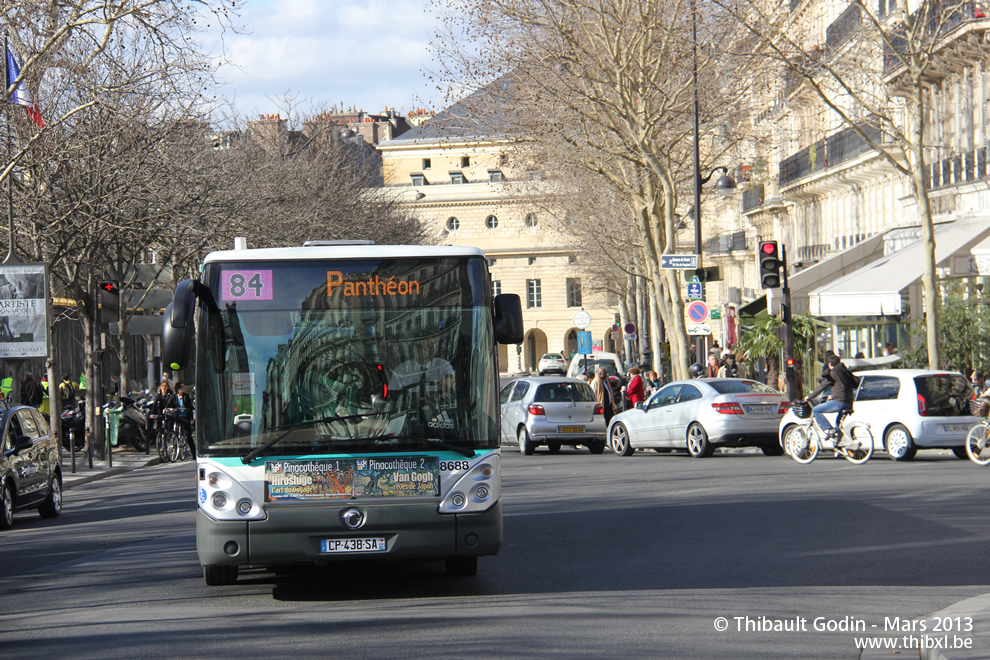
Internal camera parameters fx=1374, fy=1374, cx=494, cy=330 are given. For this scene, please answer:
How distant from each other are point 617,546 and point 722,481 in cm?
641

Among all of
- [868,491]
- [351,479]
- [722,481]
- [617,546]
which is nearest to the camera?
[351,479]

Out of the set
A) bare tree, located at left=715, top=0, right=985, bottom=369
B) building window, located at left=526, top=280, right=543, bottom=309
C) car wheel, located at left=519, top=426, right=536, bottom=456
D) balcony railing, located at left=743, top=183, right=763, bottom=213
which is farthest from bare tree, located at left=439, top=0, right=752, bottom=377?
building window, located at left=526, top=280, right=543, bottom=309

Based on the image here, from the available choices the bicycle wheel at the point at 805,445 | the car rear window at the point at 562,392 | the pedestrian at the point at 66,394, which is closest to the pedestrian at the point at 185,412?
the pedestrian at the point at 66,394

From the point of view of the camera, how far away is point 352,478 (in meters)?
9.37

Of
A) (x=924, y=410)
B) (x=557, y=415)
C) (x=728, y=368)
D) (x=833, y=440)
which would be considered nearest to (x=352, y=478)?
(x=833, y=440)

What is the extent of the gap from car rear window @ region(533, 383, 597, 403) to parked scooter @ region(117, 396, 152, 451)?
9894mm

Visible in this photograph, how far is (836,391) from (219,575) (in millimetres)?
13462

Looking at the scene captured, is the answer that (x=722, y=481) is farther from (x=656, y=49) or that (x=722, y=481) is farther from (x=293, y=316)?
(x=656, y=49)

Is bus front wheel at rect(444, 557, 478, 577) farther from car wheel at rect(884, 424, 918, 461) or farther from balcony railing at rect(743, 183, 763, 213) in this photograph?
balcony railing at rect(743, 183, 763, 213)

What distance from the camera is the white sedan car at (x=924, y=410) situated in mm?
20500

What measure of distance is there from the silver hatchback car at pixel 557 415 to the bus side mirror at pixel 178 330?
16798 mm

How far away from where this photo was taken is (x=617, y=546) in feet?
39.0

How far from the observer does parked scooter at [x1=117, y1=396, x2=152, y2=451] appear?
3062 cm

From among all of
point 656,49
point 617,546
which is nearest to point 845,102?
point 656,49
